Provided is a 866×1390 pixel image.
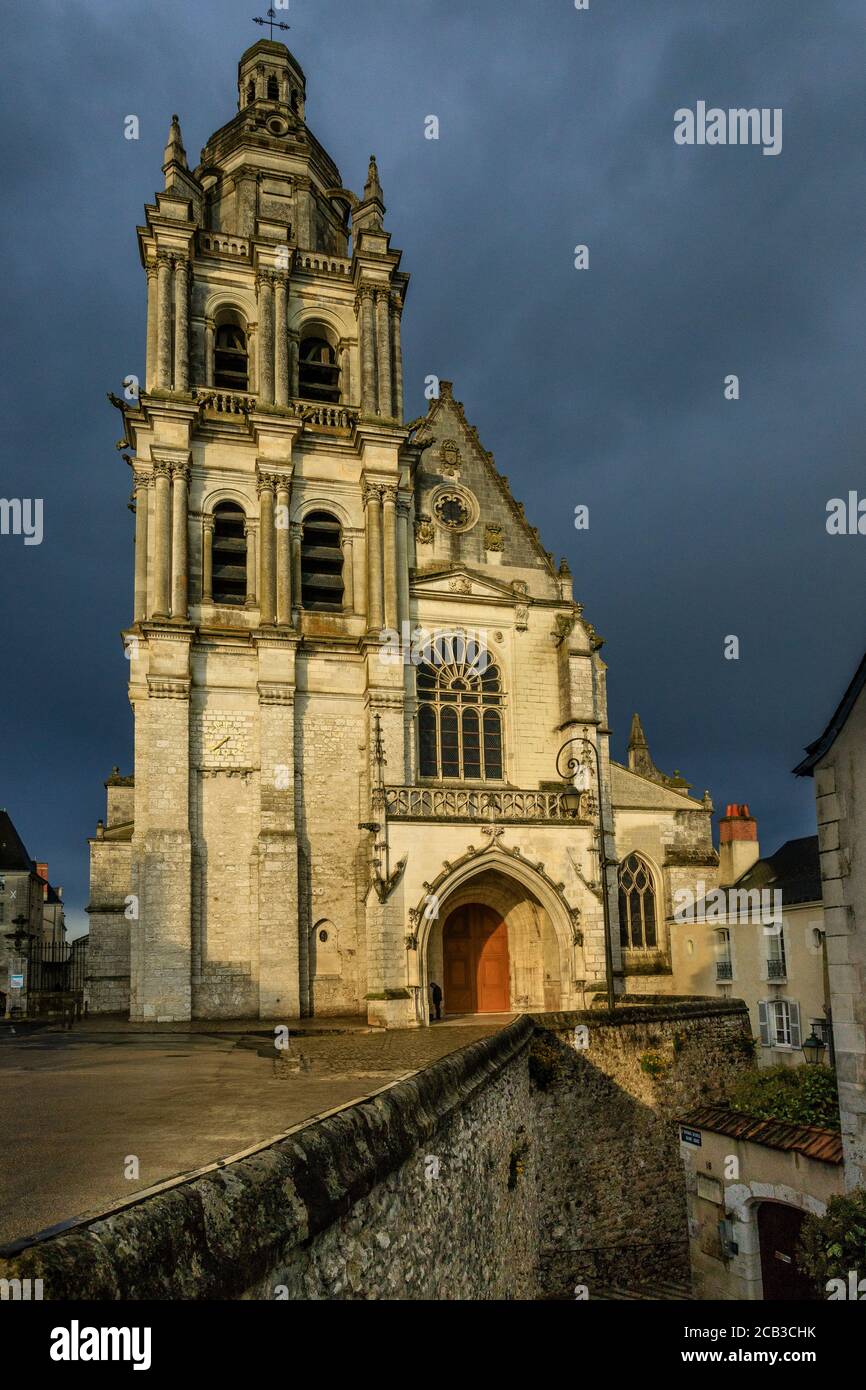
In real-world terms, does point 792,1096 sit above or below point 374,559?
below

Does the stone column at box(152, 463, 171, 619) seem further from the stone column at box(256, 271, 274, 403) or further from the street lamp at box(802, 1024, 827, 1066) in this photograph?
the street lamp at box(802, 1024, 827, 1066)

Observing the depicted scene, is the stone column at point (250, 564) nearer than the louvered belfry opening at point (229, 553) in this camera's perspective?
Yes

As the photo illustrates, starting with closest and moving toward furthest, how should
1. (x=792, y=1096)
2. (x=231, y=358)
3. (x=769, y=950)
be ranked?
(x=792, y=1096), (x=231, y=358), (x=769, y=950)

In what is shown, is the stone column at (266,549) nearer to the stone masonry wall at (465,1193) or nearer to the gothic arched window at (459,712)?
the gothic arched window at (459,712)

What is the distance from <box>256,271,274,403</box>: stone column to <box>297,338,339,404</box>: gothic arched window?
4.59 feet

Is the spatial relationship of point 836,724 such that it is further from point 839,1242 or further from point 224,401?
point 224,401

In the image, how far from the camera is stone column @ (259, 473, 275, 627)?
22.8 meters

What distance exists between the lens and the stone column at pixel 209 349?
81.6ft

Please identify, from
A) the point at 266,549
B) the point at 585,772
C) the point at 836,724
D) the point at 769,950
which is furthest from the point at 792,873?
the point at 836,724

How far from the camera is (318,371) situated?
26.8 meters

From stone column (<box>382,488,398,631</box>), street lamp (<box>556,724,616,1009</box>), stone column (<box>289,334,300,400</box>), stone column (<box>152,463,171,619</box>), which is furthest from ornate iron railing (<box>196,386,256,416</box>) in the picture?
street lamp (<box>556,724,616,1009</box>)

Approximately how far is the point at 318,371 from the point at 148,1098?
850 inches

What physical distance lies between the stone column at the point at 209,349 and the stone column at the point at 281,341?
1.69 metres

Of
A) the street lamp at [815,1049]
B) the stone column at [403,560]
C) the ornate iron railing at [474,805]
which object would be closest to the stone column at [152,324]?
the stone column at [403,560]
